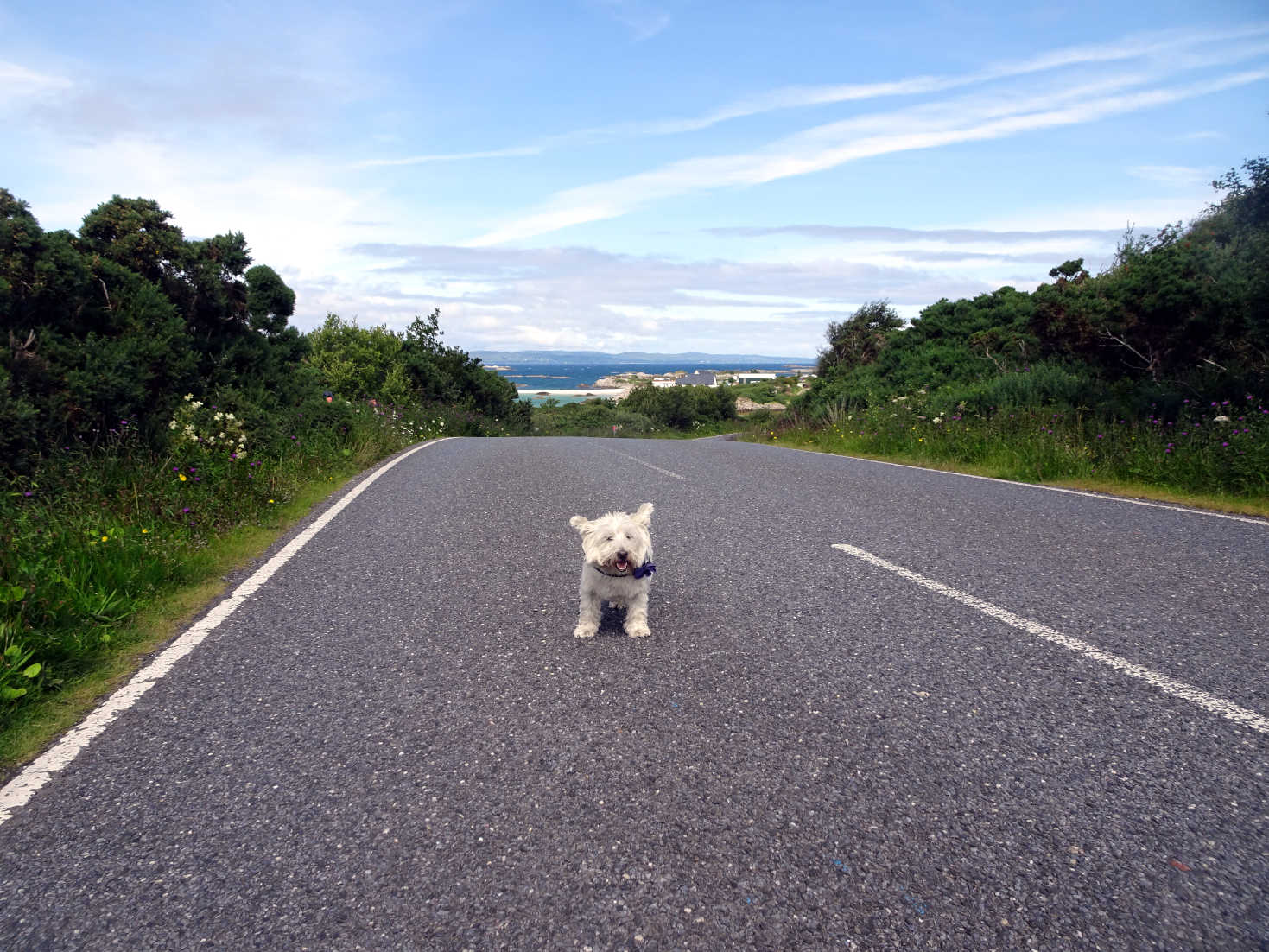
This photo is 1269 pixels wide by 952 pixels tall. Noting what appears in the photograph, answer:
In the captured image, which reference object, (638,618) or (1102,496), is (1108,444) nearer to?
(1102,496)

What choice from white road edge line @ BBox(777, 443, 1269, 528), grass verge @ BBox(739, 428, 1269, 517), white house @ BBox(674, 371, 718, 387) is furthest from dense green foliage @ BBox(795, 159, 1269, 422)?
white house @ BBox(674, 371, 718, 387)

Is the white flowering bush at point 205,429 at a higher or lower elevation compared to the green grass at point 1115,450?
higher

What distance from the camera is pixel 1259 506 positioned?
851 centimetres

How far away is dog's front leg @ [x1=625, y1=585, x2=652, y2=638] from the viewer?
465 centimetres

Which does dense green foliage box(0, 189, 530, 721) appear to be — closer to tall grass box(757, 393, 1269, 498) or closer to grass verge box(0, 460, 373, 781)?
grass verge box(0, 460, 373, 781)

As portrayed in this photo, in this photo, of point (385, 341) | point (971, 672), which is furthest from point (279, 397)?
point (385, 341)

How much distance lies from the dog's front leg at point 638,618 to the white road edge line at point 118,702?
2.60 m

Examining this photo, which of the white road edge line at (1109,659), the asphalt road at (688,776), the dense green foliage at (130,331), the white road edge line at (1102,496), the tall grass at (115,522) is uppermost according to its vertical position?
the dense green foliage at (130,331)

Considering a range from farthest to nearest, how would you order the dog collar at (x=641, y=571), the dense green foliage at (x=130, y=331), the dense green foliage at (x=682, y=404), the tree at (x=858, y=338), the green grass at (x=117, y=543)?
1. the dense green foliage at (x=682, y=404)
2. the tree at (x=858, y=338)
3. the dense green foliage at (x=130, y=331)
4. the dog collar at (x=641, y=571)
5. the green grass at (x=117, y=543)

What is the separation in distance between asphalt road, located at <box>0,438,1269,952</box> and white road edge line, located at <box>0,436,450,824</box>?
0.24 ft

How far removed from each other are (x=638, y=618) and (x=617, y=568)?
481 mm

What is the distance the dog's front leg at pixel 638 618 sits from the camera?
4652 millimetres

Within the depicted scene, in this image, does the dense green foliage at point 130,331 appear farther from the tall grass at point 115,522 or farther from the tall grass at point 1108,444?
the tall grass at point 1108,444

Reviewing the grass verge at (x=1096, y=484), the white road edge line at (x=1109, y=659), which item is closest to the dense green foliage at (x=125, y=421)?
the white road edge line at (x=1109, y=659)
